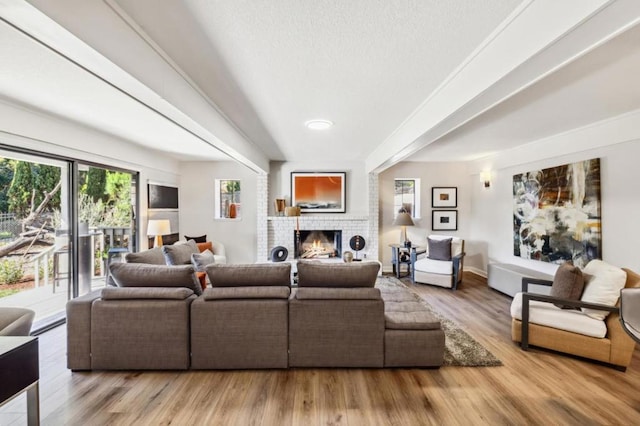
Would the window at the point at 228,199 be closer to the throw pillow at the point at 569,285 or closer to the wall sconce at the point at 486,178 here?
the wall sconce at the point at 486,178

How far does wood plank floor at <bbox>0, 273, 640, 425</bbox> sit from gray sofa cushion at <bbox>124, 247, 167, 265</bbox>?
1.04 metres

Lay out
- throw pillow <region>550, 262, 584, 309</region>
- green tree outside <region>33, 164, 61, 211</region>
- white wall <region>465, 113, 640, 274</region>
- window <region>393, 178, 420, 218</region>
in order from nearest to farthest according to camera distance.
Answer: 1. throw pillow <region>550, 262, 584, 309</region>
2. white wall <region>465, 113, 640, 274</region>
3. green tree outside <region>33, 164, 61, 211</region>
4. window <region>393, 178, 420, 218</region>

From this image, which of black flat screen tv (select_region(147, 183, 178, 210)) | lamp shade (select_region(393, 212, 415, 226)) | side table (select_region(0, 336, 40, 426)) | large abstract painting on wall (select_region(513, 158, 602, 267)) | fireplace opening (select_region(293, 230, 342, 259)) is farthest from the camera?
fireplace opening (select_region(293, 230, 342, 259))

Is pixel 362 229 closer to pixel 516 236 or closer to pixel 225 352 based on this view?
pixel 516 236

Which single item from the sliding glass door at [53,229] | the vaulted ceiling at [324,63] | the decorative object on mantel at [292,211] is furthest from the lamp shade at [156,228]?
the decorative object on mantel at [292,211]

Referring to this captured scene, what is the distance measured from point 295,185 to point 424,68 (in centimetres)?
433

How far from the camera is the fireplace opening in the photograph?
625 cm

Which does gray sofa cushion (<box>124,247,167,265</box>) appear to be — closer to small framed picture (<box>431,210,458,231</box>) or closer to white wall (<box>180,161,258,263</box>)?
white wall (<box>180,161,258,263</box>)

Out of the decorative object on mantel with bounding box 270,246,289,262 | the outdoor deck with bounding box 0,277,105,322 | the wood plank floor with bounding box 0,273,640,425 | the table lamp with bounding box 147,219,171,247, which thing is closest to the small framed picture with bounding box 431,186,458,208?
the decorative object on mantel with bounding box 270,246,289,262

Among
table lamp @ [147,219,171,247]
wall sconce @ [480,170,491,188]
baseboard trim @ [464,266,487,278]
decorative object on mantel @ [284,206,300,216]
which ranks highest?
wall sconce @ [480,170,491,188]

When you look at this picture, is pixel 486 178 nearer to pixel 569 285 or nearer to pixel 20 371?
pixel 569 285

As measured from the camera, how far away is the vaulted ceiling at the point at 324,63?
1402 millimetres

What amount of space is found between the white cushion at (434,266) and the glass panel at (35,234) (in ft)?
17.6

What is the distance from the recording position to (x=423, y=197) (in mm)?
6281
